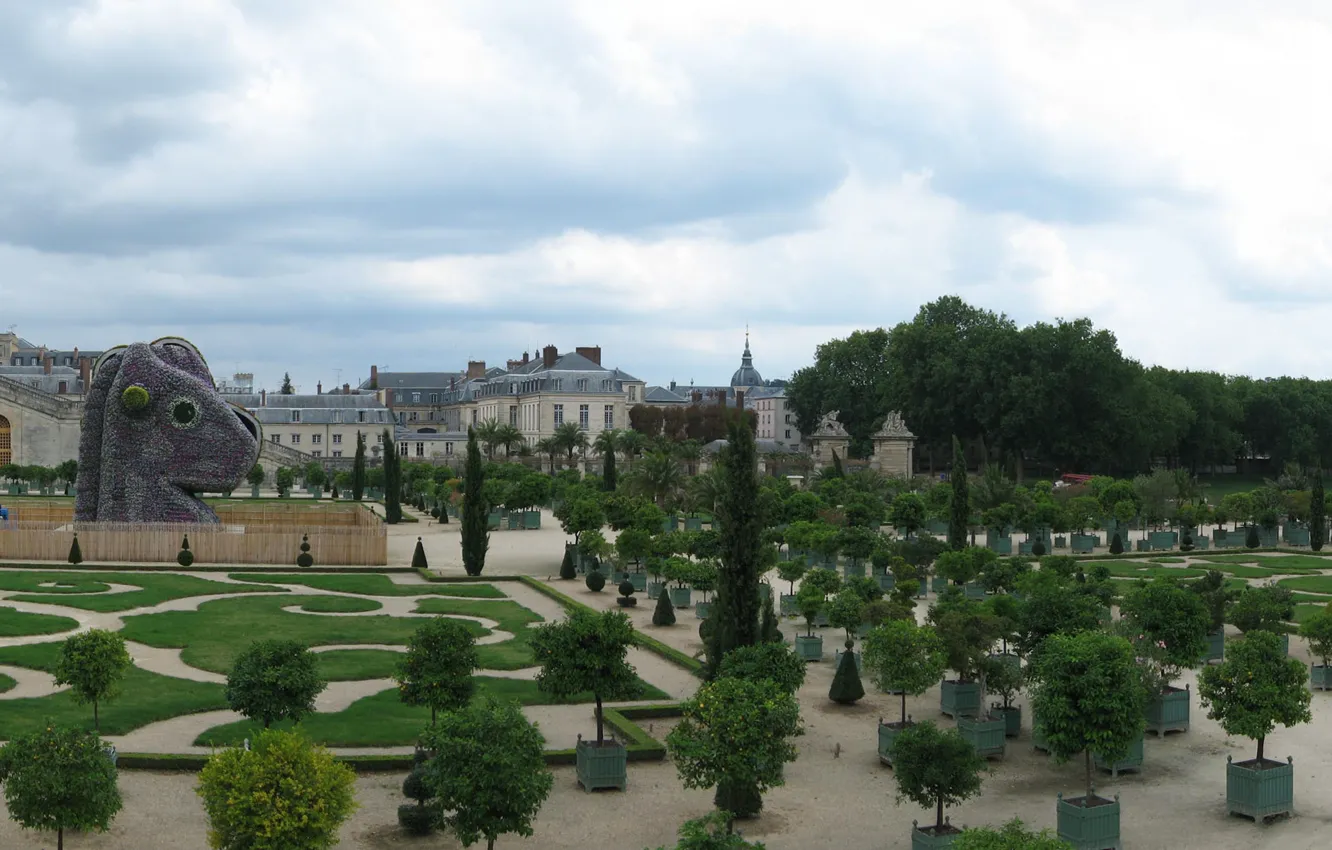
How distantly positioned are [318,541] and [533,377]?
8903 centimetres

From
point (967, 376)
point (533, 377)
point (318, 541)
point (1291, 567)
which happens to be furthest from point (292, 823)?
point (533, 377)

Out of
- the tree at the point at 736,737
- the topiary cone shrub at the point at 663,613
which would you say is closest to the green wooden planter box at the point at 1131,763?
the tree at the point at 736,737

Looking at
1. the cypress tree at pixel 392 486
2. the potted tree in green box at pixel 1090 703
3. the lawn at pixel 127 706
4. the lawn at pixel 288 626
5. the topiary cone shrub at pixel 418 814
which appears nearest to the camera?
the topiary cone shrub at pixel 418 814

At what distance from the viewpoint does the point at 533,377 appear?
137875 mm

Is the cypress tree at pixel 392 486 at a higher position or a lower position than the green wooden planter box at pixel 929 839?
higher

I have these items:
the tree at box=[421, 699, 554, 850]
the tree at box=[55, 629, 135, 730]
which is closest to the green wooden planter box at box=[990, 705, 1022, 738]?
the tree at box=[421, 699, 554, 850]

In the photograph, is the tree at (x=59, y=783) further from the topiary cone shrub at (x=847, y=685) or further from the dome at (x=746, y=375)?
the dome at (x=746, y=375)

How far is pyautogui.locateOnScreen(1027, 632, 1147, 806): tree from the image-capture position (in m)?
19.6

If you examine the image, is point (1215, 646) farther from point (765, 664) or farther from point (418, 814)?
point (418, 814)

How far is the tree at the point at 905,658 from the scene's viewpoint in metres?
23.7

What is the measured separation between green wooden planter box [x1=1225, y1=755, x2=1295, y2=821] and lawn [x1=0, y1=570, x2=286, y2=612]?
2942 centimetres

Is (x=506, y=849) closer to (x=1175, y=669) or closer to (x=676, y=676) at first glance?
(x=676, y=676)

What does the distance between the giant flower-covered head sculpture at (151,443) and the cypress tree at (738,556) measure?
33246mm

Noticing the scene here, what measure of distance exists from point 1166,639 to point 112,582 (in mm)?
32326
